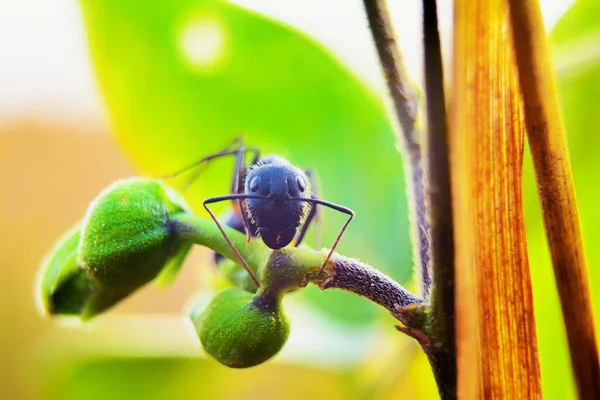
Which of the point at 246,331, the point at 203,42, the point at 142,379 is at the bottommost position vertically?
the point at 142,379

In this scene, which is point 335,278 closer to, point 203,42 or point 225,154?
point 225,154

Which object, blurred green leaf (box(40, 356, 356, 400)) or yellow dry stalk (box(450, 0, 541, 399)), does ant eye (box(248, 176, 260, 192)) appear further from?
blurred green leaf (box(40, 356, 356, 400))

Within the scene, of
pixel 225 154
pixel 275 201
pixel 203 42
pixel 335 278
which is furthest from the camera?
pixel 203 42

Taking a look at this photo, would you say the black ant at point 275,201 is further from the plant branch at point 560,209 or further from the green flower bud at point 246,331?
the plant branch at point 560,209

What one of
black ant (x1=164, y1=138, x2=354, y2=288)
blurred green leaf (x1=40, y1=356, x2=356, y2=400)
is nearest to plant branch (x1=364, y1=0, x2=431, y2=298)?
black ant (x1=164, y1=138, x2=354, y2=288)

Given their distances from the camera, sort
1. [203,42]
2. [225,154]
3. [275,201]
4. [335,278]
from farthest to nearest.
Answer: [203,42], [225,154], [275,201], [335,278]

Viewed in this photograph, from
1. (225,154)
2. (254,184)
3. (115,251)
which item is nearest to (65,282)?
(115,251)
